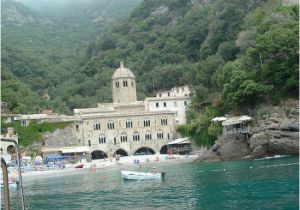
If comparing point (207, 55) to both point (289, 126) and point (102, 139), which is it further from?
point (289, 126)

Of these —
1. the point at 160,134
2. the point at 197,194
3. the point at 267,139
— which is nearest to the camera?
the point at 197,194

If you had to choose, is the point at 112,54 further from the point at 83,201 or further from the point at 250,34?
the point at 83,201

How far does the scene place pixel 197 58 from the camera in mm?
89625

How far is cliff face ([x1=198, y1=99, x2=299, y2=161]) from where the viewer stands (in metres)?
43.0

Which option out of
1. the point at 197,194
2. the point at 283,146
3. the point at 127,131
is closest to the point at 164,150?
the point at 127,131

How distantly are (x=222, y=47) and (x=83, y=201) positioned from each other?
2091 inches

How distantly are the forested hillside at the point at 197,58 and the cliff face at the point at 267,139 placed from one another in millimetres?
2063

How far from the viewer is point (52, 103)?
89000mm

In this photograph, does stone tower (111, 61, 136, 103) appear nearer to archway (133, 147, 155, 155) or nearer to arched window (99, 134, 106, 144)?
archway (133, 147, 155, 155)

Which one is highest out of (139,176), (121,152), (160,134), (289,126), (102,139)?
(160,134)

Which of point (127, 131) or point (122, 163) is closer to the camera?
point (122, 163)

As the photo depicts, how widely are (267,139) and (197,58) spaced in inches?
1828

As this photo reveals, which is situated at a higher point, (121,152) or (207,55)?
(207,55)

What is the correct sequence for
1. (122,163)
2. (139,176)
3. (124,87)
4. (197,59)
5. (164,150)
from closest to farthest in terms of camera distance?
1. (139,176)
2. (122,163)
3. (164,150)
4. (124,87)
5. (197,59)
